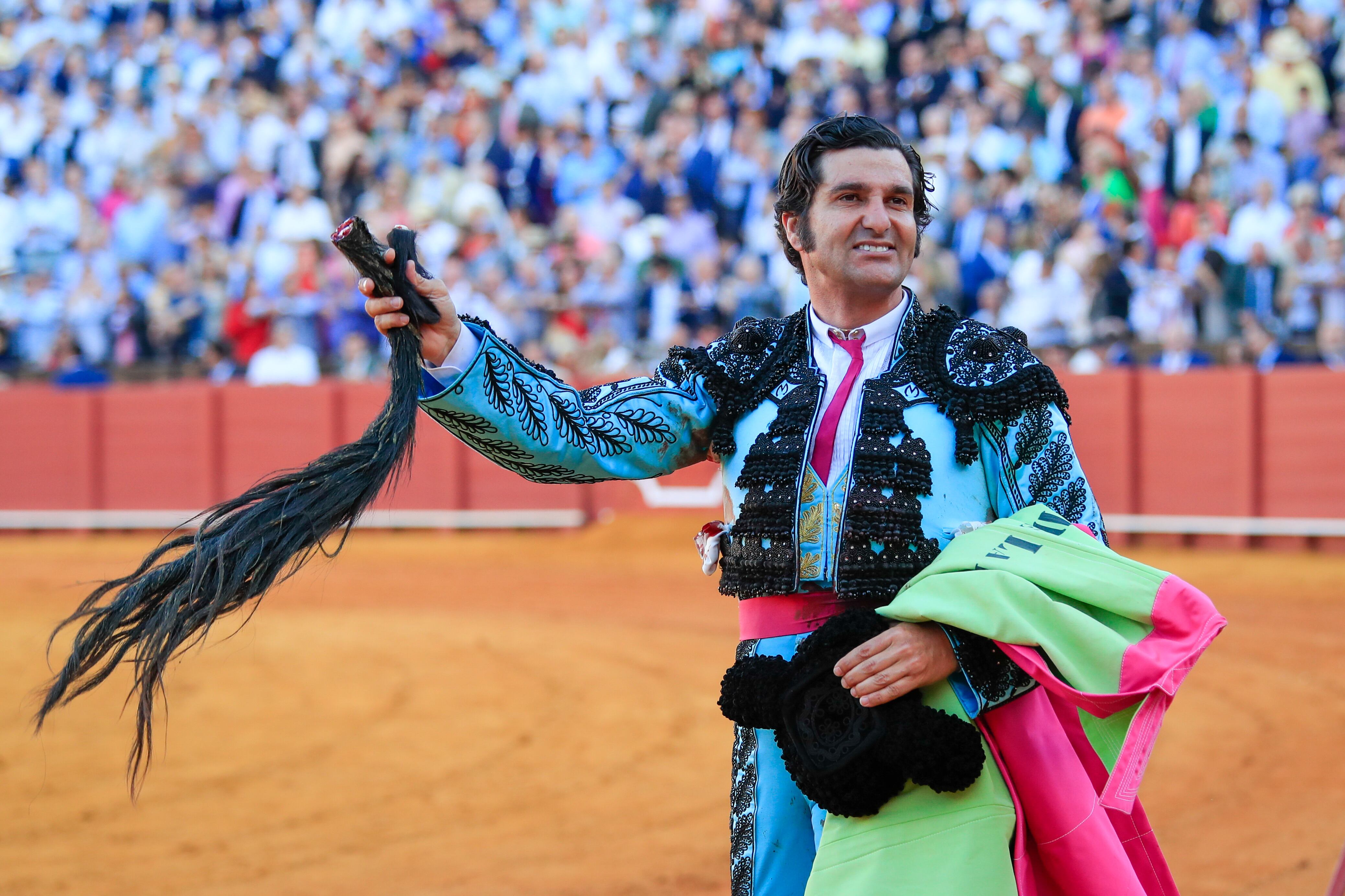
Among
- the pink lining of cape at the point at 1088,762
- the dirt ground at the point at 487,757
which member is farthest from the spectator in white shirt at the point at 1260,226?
the pink lining of cape at the point at 1088,762

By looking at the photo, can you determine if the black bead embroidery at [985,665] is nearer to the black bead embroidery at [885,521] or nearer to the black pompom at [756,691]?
the black bead embroidery at [885,521]

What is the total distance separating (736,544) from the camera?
2133mm

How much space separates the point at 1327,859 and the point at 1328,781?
30.3 inches

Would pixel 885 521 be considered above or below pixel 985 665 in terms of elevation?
above

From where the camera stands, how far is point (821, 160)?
2.12m

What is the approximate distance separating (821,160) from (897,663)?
743 mm

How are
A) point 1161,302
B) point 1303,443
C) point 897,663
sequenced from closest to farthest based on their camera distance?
point 897,663 < point 1303,443 < point 1161,302

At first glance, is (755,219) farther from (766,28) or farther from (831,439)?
(831,439)

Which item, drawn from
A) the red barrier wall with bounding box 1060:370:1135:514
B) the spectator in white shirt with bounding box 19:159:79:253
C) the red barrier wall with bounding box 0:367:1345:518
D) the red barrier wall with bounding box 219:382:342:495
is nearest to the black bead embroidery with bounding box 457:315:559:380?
the red barrier wall with bounding box 1060:370:1135:514

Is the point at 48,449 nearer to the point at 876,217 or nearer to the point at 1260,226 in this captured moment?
the point at 1260,226

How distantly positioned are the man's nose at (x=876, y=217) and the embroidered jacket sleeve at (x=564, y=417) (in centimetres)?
37

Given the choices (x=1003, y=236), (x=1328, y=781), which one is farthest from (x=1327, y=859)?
(x=1003, y=236)

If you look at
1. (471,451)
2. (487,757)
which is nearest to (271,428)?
(471,451)

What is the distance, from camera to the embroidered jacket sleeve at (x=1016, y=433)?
1994mm
